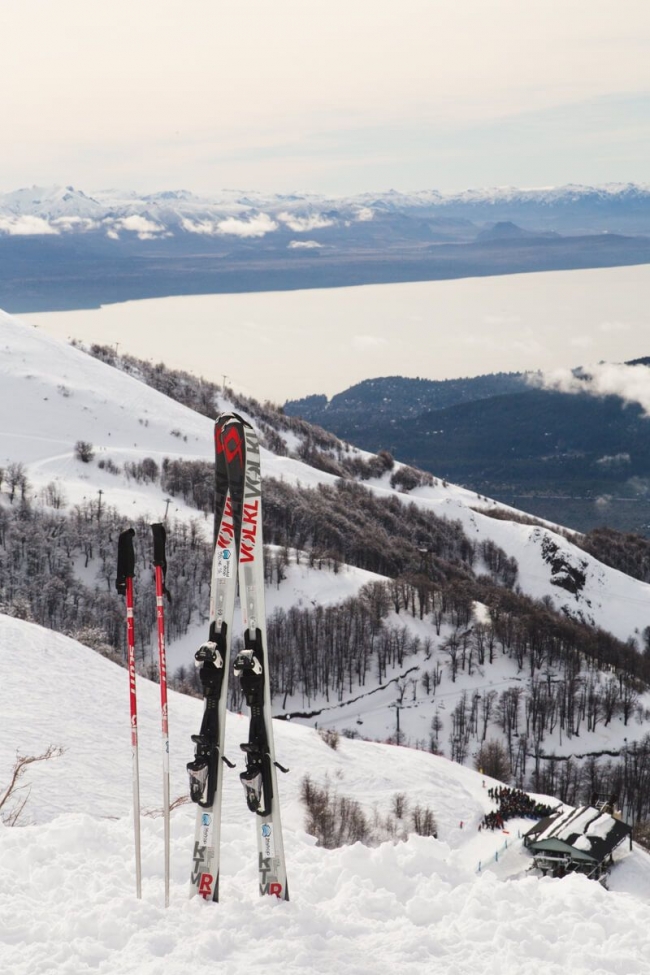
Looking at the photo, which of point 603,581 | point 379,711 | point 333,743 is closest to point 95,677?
point 333,743

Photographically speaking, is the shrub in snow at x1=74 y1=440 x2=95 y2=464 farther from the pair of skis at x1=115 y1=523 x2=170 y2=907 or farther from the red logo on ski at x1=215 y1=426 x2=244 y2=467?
the pair of skis at x1=115 y1=523 x2=170 y2=907

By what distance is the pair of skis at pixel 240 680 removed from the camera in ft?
67.5

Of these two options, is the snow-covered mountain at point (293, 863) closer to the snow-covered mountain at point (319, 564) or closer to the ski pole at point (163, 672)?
the snow-covered mountain at point (319, 564)

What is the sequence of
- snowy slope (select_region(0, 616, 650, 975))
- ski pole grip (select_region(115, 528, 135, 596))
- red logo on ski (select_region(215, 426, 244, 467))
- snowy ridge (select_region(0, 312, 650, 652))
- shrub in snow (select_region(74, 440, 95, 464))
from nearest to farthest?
snowy slope (select_region(0, 616, 650, 975)) < ski pole grip (select_region(115, 528, 135, 596)) < red logo on ski (select_region(215, 426, 244, 467)) < snowy ridge (select_region(0, 312, 650, 652)) < shrub in snow (select_region(74, 440, 95, 464))

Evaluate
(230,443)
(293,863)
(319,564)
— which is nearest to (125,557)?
(230,443)

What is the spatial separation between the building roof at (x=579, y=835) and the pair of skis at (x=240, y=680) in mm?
29142

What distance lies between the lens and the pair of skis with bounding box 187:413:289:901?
810 inches

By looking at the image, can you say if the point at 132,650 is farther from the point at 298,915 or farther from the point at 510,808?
the point at 510,808

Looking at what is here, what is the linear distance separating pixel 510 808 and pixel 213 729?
120 ft

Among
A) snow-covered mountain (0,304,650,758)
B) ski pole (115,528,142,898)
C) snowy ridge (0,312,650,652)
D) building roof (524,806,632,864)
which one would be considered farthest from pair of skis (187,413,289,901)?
snowy ridge (0,312,650,652)

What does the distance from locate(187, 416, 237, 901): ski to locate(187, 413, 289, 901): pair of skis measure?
21 mm

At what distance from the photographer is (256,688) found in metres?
20.8

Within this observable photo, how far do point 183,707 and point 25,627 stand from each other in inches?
375

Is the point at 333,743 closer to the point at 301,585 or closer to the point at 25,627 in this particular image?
the point at 25,627
